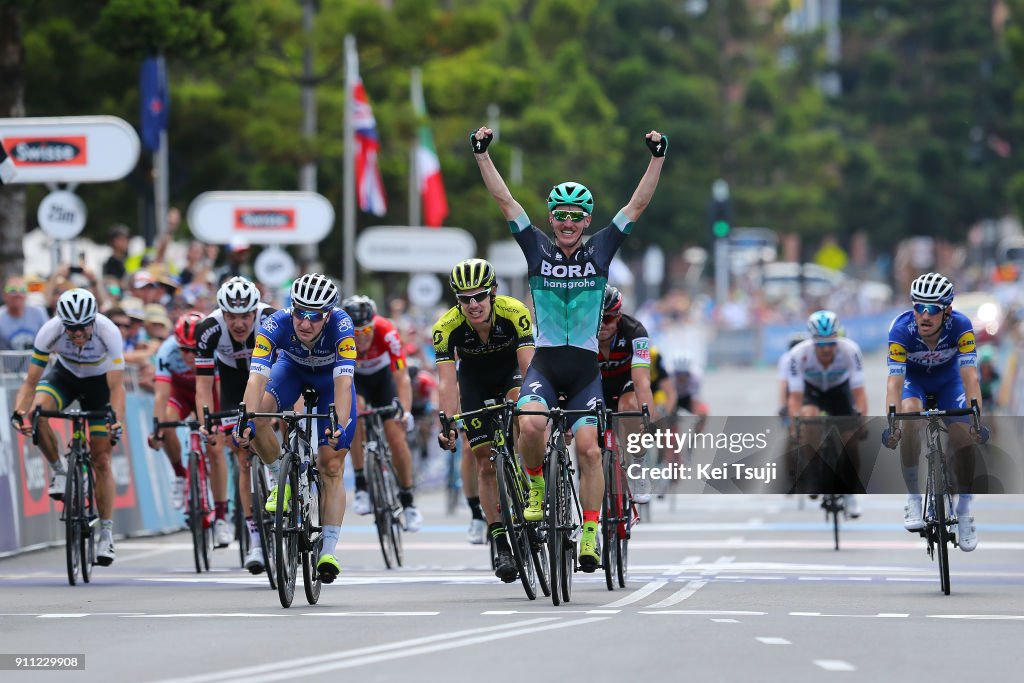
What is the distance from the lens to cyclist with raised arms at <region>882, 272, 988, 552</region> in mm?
15031

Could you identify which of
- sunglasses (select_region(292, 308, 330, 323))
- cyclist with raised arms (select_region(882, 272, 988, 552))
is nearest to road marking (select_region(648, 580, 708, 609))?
cyclist with raised arms (select_region(882, 272, 988, 552))

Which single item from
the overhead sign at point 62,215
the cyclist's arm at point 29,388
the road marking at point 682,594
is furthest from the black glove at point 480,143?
the overhead sign at point 62,215

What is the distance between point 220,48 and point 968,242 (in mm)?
81087

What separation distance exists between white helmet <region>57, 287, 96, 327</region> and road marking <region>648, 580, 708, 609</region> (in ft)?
14.5

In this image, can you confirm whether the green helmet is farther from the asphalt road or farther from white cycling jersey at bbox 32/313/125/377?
white cycling jersey at bbox 32/313/125/377

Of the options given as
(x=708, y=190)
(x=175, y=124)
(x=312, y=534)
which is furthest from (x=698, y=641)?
(x=708, y=190)

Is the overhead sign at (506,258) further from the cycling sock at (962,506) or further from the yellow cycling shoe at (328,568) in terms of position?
the yellow cycling shoe at (328,568)

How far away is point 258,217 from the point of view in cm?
3002

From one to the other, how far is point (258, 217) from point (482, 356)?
16.2 meters

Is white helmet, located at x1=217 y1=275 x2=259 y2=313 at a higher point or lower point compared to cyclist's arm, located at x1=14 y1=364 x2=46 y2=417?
higher

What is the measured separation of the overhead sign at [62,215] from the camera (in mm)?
23359

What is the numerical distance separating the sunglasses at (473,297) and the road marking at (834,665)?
12.9 feet

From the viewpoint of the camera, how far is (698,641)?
11117 mm

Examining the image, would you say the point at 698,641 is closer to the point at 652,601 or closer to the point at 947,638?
the point at 947,638
